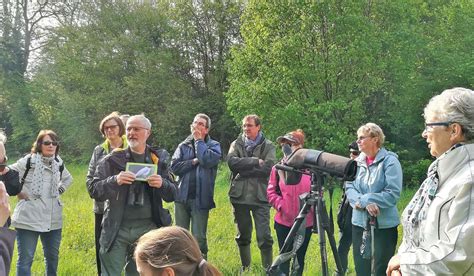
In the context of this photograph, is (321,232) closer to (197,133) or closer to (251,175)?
(251,175)

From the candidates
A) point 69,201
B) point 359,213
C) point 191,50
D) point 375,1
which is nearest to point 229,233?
point 359,213

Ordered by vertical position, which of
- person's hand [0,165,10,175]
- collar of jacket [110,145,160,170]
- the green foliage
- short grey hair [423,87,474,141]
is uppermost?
the green foliage

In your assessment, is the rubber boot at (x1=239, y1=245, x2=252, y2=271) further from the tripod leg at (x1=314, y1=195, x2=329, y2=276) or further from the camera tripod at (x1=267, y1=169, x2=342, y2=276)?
the tripod leg at (x1=314, y1=195, x2=329, y2=276)

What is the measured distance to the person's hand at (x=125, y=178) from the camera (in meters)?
3.76

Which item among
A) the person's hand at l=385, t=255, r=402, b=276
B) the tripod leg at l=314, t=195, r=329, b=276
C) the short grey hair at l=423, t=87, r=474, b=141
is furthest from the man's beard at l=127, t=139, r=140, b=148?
the short grey hair at l=423, t=87, r=474, b=141

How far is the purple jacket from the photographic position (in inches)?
194

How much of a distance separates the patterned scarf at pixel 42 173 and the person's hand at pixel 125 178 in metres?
1.52

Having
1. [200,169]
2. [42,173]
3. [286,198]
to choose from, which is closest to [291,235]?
[286,198]

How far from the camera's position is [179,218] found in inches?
223

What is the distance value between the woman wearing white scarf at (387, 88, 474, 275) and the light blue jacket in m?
1.82

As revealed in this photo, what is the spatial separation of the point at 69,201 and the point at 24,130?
1910 centimetres

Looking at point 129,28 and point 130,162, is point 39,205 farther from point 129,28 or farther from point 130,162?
point 129,28

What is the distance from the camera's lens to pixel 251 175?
18.2 ft

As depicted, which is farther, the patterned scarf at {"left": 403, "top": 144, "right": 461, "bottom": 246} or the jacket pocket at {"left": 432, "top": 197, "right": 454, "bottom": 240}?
the patterned scarf at {"left": 403, "top": 144, "right": 461, "bottom": 246}
